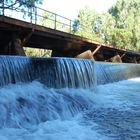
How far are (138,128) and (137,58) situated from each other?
30675 millimetres

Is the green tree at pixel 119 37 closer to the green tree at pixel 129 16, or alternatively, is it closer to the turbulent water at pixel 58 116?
the green tree at pixel 129 16

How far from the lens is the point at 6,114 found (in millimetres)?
6551

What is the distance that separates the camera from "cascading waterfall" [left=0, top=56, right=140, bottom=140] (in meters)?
6.37

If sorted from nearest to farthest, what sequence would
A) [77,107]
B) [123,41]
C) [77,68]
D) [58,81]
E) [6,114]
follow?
[6,114], [77,107], [58,81], [77,68], [123,41]

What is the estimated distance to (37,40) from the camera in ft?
53.4

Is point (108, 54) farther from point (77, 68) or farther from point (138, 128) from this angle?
point (138, 128)

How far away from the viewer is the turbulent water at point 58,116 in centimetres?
625

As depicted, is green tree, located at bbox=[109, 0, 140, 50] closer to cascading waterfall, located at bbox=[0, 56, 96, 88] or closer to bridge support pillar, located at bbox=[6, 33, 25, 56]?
bridge support pillar, located at bbox=[6, 33, 25, 56]

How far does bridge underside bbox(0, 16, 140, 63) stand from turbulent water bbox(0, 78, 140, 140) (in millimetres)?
3794

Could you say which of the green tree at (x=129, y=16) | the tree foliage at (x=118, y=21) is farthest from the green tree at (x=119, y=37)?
the green tree at (x=129, y=16)

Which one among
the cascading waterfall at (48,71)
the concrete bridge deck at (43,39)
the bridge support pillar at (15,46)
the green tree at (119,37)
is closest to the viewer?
the cascading waterfall at (48,71)

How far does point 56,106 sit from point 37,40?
28.7ft

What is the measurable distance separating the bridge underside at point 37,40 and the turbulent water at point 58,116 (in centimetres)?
379

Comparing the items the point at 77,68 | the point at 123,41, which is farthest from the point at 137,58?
the point at 77,68
